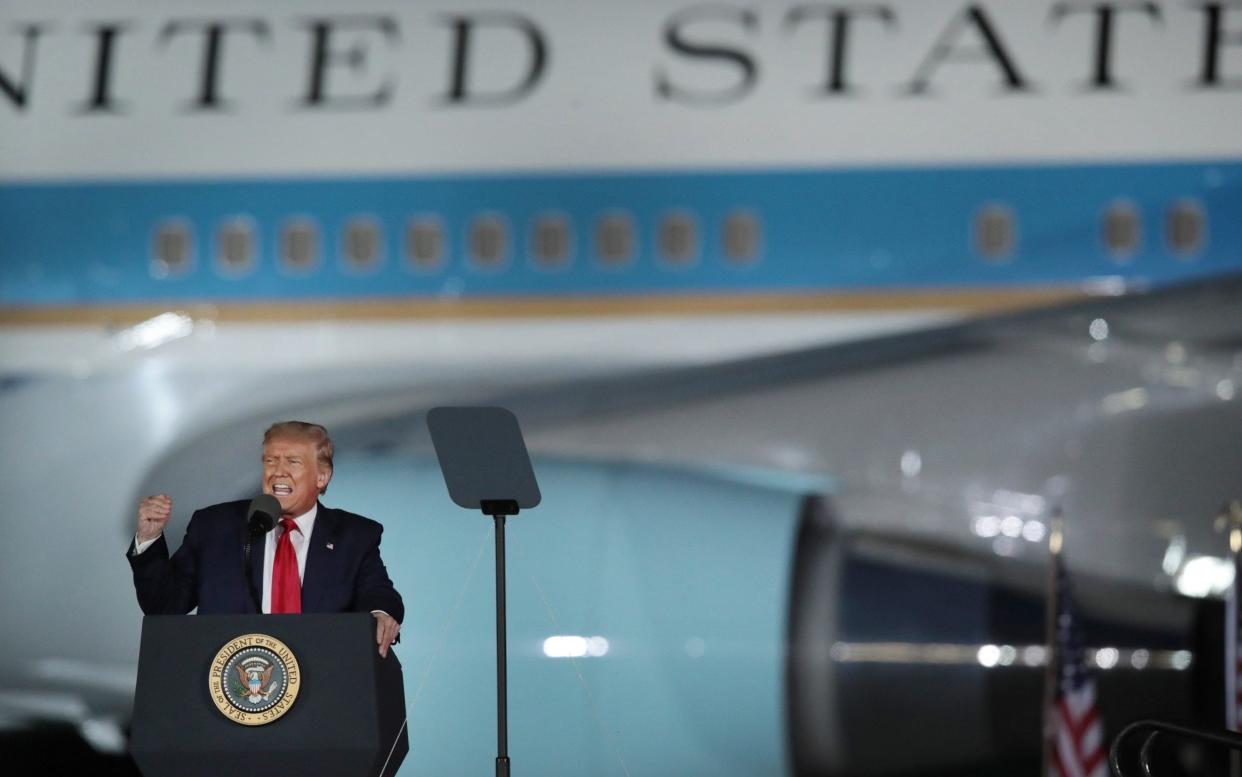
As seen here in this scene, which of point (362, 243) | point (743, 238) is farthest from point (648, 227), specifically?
point (362, 243)

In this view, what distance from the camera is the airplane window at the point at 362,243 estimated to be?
5.54 meters

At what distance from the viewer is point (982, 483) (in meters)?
4.89

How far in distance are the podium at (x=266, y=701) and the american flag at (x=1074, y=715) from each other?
93.5 inches

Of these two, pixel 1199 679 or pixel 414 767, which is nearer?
pixel 414 767

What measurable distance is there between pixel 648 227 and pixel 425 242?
0.76 m

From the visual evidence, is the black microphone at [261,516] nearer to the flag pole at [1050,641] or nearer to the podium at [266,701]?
the podium at [266,701]

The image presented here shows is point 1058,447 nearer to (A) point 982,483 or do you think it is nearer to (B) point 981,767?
(A) point 982,483

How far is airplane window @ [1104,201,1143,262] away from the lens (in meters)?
5.12

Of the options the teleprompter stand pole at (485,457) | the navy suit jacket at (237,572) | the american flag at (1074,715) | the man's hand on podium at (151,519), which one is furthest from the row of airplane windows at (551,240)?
the man's hand on podium at (151,519)

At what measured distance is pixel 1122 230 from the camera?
5.13m

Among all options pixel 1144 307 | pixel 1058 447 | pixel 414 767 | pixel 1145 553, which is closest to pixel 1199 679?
pixel 1145 553

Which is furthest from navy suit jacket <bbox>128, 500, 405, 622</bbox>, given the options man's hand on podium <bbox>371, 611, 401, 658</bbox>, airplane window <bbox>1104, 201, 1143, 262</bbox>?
airplane window <bbox>1104, 201, 1143, 262</bbox>

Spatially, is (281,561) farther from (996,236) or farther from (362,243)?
(996,236)

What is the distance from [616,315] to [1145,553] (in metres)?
1.80
